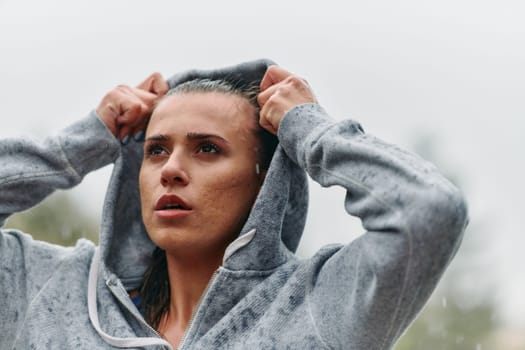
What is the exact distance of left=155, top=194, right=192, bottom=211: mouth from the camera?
2641 mm

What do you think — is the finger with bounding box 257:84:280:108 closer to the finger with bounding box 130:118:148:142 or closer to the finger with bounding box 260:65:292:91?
the finger with bounding box 260:65:292:91

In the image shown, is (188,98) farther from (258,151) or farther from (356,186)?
(356,186)

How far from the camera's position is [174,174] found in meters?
2.65

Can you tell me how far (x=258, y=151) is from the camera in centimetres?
284

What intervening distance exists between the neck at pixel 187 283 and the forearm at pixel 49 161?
40cm

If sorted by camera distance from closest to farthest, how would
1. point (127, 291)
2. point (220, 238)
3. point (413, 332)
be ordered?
1. point (220, 238)
2. point (127, 291)
3. point (413, 332)

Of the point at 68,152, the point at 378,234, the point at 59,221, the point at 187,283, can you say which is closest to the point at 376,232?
the point at 378,234

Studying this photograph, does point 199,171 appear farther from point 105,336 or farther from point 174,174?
point 105,336

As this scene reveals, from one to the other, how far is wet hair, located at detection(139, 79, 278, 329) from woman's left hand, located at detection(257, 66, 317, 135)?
0.39ft

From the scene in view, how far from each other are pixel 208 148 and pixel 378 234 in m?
0.68

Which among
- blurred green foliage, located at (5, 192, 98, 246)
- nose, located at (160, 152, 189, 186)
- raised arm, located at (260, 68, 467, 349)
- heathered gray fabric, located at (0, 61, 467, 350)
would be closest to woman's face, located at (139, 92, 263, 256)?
nose, located at (160, 152, 189, 186)

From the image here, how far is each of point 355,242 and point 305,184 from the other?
52cm

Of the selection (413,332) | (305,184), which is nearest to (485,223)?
(413,332)

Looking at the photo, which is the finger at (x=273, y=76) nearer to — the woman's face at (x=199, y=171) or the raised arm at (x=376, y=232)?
the woman's face at (x=199, y=171)
